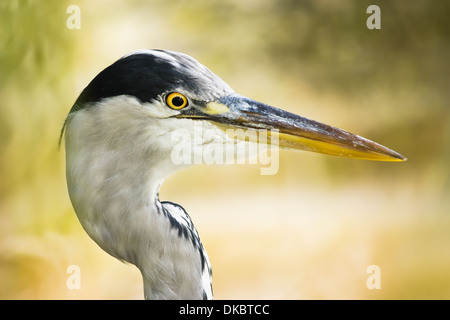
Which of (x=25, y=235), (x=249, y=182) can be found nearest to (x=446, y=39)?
(x=249, y=182)

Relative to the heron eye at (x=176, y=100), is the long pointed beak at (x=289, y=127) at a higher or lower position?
lower

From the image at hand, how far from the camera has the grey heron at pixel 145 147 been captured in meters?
0.98

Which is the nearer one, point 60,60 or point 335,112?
point 60,60

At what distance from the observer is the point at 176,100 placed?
0.99 m

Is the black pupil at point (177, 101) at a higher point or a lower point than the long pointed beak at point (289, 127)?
higher

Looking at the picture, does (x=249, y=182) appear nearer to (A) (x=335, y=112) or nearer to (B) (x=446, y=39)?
(A) (x=335, y=112)

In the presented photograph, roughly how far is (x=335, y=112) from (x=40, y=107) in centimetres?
124

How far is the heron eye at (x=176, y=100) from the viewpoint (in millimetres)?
984

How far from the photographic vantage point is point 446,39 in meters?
2.22

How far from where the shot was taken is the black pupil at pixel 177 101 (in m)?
0.99

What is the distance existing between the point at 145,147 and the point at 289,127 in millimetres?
302

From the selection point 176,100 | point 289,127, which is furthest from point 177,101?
point 289,127

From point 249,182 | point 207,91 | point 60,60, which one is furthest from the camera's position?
point 249,182

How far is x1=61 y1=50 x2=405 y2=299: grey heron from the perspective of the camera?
98 centimetres
